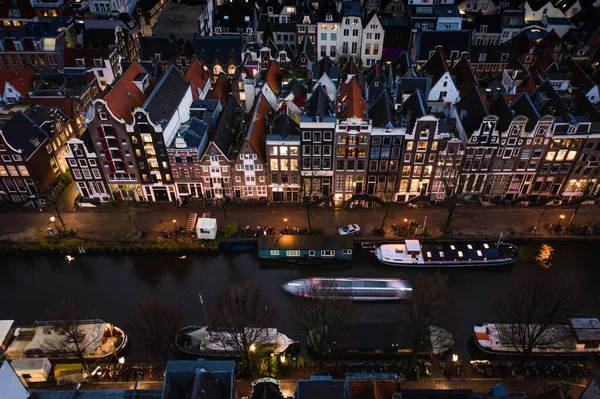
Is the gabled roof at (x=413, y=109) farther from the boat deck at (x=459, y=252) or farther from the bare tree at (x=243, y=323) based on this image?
the bare tree at (x=243, y=323)

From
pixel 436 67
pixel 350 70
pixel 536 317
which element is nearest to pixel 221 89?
pixel 350 70

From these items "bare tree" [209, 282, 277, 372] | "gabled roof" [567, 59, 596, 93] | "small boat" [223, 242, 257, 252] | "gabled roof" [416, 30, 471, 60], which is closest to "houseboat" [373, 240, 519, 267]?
"small boat" [223, 242, 257, 252]

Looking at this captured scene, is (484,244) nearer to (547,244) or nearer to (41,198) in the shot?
(547,244)

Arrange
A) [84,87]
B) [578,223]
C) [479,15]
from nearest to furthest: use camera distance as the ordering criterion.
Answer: [578,223]
[84,87]
[479,15]

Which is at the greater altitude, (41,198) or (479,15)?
(479,15)

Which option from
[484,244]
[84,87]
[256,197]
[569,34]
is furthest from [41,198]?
[569,34]

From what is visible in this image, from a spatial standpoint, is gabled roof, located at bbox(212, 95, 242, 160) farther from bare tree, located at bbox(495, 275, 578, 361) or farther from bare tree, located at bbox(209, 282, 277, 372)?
bare tree, located at bbox(495, 275, 578, 361)

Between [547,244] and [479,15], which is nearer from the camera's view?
[547,244]

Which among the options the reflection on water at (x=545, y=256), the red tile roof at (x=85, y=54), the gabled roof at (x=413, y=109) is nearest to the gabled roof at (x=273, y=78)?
the gabled roof at (x=413, y=109)
